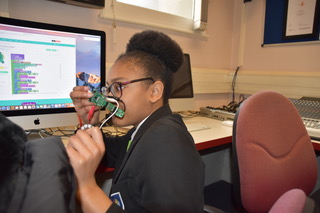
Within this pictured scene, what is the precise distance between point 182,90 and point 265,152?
2.53 ft

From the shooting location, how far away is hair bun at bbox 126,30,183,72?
79 cm

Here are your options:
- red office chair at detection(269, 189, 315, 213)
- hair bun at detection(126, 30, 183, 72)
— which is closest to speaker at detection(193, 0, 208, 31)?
hair bun at detection(126, 30, 183, 72)

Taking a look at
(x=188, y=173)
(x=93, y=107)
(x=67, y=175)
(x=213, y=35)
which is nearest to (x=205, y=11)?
(x=213, y=35)

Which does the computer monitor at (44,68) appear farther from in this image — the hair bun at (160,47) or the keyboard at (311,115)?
the keyboard at (311,115)

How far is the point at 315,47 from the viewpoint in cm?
181

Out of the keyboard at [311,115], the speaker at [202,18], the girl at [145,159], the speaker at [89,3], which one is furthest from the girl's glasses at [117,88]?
the speaker at [202,18]

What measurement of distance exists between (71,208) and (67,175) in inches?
1.4

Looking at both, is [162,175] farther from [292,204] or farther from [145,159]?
[292,204]

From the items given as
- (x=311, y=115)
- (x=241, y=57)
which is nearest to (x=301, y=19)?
(x=241, y=57)

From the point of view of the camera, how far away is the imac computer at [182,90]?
4.96 ft

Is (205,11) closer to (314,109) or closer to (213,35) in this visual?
(213,35)

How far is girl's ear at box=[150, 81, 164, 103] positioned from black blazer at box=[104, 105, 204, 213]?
18cm

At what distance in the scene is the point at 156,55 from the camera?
0.81 m

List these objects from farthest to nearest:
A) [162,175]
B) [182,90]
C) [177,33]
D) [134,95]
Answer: [177,33], [182,90], [134,95], [162,175]
